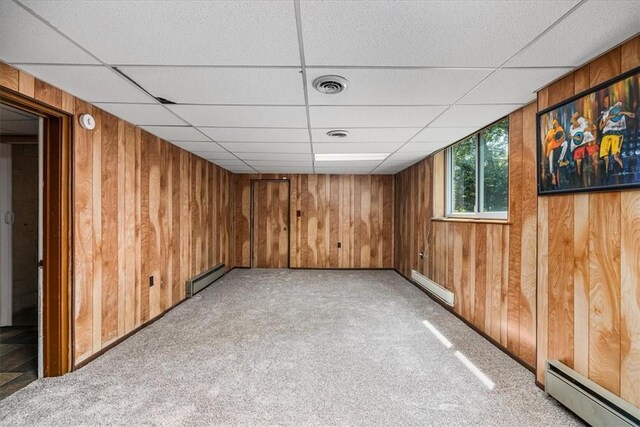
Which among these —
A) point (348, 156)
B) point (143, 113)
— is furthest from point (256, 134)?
point (348, 156)

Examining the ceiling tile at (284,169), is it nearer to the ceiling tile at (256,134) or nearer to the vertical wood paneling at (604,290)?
the ceiling tile at (256,134)

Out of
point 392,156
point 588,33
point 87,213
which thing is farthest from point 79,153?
point 392,156

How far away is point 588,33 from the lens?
140 cm

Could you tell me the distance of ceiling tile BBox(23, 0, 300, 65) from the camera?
1.22 m

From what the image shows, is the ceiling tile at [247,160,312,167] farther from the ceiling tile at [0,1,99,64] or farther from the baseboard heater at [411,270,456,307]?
the ceiling tile at [0,1,99,64]

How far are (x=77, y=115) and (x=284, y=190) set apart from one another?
442 centimetres

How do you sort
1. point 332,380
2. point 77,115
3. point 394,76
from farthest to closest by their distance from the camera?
point 77,115, point 332,380, point 394,76

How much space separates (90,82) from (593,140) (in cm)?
326

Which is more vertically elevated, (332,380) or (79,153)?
(79,153)

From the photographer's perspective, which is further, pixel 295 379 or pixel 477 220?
pixel 477 220

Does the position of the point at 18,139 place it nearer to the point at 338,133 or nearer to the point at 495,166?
the point at 338,133

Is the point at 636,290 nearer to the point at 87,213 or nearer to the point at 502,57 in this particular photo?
the point at 502,57

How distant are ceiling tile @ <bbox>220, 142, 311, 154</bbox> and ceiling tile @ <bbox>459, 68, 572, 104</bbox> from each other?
6.56ft

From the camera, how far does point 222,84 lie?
1.93m
